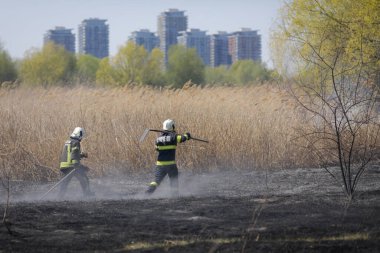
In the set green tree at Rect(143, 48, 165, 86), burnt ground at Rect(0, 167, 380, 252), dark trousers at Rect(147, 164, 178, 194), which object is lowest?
burnt ground at Rect(0, 167, 380, 252)

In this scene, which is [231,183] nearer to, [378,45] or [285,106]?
[285,106]

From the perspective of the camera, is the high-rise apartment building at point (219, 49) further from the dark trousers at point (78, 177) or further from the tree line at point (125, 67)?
the dark trousers at point (78, 177)

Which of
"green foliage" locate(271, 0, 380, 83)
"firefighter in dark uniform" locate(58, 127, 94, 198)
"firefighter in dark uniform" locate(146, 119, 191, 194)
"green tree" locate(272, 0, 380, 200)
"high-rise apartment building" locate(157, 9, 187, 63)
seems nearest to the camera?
"firefighter in dark uniform" locate(146, 119, 191, 194)

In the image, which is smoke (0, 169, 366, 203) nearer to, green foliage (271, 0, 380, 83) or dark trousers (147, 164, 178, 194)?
dark trousers (147, 164, 178, 194)

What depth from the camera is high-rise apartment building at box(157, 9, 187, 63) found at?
194 m

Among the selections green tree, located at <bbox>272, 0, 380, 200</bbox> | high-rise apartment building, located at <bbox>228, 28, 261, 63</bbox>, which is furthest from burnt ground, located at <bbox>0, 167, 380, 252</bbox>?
high-rise apartment building, located at <bbox>228, 28, 261, 63</bbox>

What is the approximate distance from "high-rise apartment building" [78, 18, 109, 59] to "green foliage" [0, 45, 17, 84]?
12437 centimetres

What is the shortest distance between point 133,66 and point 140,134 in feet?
164

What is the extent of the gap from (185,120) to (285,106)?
289 centimetres

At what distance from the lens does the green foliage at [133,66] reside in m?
63.1

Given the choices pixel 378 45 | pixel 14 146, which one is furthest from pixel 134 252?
pixel 378 45

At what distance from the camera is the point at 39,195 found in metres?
13.5

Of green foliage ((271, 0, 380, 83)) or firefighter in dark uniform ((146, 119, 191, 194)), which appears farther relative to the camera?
green foliage ((271, 0, 380, 83))

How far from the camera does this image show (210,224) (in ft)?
28.7
